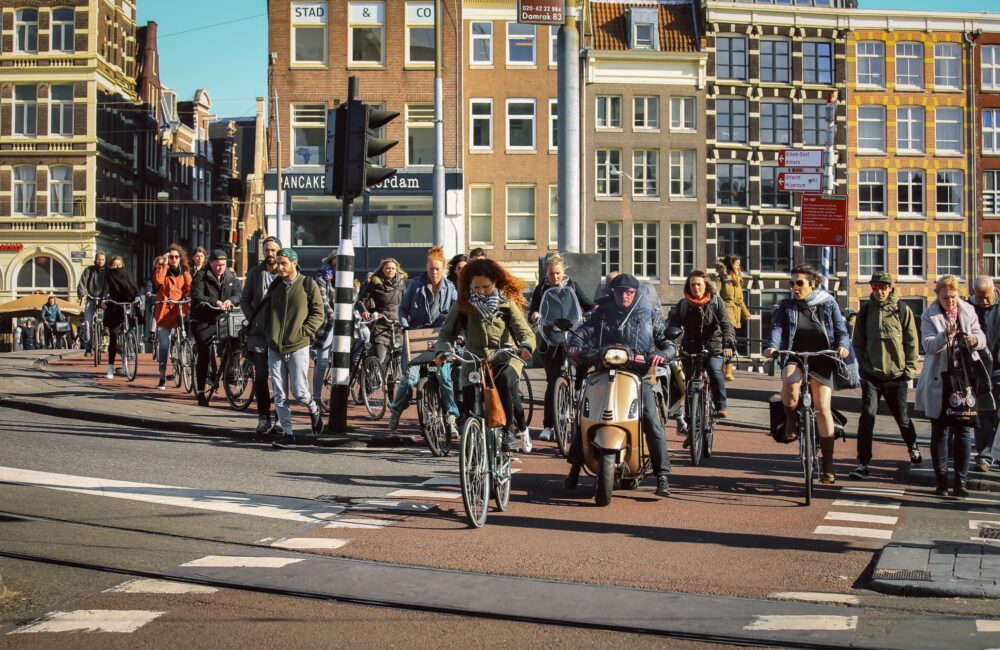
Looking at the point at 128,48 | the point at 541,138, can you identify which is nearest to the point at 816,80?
the point at 541,138

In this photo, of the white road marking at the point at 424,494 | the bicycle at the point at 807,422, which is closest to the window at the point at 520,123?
the bicycle at the point at 807,422

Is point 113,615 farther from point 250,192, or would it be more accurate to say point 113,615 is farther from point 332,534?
point 250,192

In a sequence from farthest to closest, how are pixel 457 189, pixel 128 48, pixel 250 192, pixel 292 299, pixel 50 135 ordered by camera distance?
1. pixel 250 192
2. pixel 128 48
3. pixel 50 135
4. pixel 457 189
5. pixel 292 299

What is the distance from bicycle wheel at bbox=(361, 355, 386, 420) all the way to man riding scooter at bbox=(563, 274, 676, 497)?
489cm

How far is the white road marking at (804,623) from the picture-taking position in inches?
213

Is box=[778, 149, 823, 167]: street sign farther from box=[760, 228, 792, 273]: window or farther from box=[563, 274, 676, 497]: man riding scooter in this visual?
box=[760, 228, 792, 273]: window

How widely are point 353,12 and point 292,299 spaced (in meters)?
35.5

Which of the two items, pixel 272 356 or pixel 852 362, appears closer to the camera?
pixel 852 362

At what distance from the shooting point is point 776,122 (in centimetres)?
5300

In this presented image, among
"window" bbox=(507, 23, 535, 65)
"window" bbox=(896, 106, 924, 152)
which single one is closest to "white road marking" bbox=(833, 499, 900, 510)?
"window" bbox=(507, 23, 535, 65)

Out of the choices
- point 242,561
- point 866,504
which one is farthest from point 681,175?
point 242,561

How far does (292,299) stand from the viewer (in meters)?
11.5

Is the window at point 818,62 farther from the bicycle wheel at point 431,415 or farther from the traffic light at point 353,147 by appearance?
the bicycle wheel at point 431,415

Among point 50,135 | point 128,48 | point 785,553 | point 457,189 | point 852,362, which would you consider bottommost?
point 785,553
